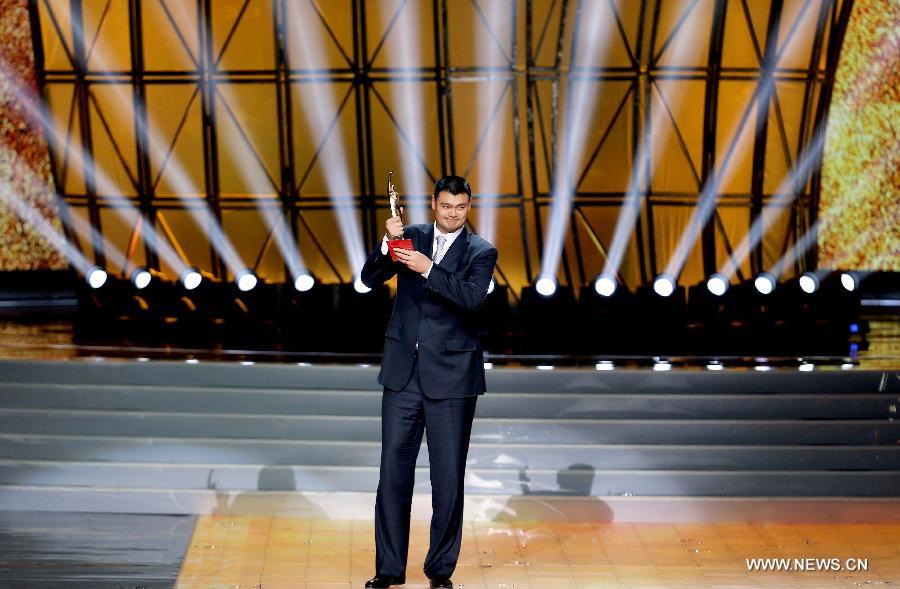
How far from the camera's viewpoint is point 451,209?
4.62m

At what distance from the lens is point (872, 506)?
632 cm

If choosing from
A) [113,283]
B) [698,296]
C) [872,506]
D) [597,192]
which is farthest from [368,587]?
[597,192]

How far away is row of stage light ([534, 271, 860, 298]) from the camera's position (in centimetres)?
1072

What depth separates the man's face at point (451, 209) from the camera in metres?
4.59

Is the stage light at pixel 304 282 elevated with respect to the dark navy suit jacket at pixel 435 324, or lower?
lower

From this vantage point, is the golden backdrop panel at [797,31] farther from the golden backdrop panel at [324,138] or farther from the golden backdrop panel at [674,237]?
the golden backdrop panel at [324,138]

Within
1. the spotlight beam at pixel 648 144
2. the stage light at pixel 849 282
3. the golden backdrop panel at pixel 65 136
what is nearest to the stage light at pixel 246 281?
the golden backdrop panel at pixel 65 136

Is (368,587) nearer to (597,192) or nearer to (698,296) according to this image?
(698,296)

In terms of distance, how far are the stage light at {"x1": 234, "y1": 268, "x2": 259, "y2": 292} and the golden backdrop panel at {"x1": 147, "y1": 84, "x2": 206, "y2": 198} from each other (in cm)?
319

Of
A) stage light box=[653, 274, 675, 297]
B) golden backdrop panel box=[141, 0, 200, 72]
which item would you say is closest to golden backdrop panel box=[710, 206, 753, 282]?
stage light box=[653, 274, 675, 297]

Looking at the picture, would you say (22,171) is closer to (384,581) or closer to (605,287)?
(605,287)

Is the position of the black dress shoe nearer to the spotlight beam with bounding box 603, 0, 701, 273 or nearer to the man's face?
the man's face

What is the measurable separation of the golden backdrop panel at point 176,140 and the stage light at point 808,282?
23.2 feet

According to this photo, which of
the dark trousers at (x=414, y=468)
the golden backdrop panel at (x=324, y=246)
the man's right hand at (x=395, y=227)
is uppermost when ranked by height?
the man's right hand at (x=395, y=227)
